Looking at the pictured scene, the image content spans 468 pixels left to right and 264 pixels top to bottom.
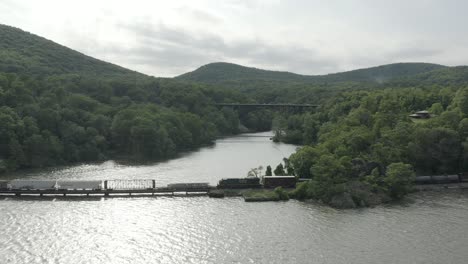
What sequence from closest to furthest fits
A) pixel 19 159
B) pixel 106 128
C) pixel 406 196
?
1. pixel 406 196
2. pixel 19 159
3. pixel 106 128

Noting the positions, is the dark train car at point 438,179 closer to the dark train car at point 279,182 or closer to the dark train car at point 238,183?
the dark train car at point 279,182

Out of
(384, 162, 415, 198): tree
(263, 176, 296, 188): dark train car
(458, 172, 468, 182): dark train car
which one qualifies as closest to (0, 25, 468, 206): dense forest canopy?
(384, 162, 415, 198): tree

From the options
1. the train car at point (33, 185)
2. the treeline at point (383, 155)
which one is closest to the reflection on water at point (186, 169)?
the train car at point (33, 185)

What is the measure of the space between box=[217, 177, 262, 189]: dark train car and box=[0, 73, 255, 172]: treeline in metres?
41.4

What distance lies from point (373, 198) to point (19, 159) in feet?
204

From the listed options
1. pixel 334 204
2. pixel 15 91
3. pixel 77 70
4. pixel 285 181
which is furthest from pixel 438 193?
pixel 77 70

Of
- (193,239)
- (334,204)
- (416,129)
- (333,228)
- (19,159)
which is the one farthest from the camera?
(19,159)

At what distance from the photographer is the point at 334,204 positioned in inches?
2232

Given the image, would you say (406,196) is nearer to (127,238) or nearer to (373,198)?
(373,198)

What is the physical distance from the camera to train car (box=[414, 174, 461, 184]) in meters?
67.8

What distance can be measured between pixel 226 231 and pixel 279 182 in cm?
1835

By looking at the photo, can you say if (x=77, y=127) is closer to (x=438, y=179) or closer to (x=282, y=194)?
(x=282, y=194)

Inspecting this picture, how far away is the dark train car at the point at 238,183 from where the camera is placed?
63.3 metres

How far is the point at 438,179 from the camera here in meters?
68.2
